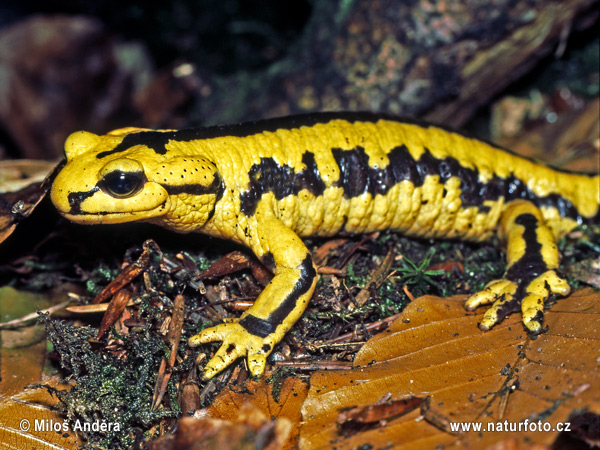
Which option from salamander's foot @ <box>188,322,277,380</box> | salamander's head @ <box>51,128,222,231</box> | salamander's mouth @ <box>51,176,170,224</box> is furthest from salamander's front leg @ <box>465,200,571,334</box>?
salamander's mouth @ <box>51,176,170,224</box>

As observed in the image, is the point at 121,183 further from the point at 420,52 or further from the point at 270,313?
the point at 420,52

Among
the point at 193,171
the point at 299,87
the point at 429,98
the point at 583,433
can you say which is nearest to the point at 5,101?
the point at 299,87

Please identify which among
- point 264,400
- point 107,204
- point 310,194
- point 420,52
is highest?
point 420,52

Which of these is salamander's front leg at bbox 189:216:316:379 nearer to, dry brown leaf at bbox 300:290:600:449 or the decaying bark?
dry brown leaf at bbox 300:290:600:449

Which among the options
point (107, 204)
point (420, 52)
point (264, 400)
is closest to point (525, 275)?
point (264, 400)

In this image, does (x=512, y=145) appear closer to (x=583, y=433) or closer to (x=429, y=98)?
(x=429, y=98)

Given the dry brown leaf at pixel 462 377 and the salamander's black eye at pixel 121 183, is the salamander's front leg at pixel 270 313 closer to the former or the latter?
the dry brown leaf at pixel 462 377

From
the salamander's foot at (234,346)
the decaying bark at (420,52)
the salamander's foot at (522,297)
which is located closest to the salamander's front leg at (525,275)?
the salamander's foot at (522,297)
